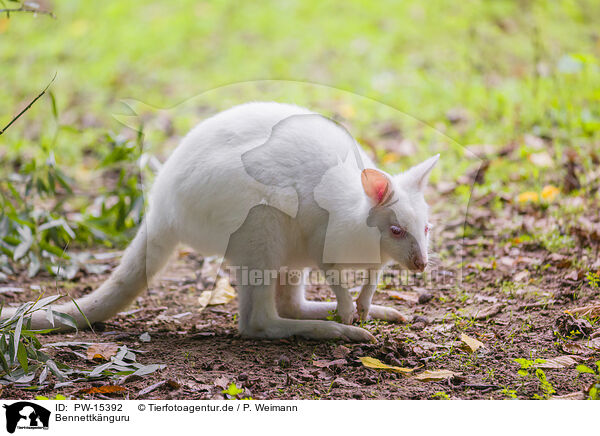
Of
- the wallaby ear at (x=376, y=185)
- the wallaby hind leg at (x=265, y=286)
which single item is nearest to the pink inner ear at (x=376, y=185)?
the wallaby ear at (x=376, y=185)

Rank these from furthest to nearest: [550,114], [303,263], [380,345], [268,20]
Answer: [268,20] → [550,114] → [303,263] → [380,345]

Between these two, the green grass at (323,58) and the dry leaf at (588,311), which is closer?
the dry leaf at (588,311)

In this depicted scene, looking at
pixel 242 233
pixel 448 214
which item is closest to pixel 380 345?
pixel 242 233

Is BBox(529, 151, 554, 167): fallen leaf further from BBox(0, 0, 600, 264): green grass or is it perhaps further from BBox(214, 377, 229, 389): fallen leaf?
BBox(214, 377, 229, 389): fallen leaf

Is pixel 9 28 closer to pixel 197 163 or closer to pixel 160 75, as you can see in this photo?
pixel 160 75

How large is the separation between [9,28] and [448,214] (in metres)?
6.52

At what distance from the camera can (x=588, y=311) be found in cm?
314

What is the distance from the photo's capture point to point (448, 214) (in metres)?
4.64

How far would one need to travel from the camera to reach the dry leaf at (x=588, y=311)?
3.11m

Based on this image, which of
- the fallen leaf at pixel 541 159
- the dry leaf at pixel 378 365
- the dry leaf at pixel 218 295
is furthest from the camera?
the fallen leaf at pixel 541 159

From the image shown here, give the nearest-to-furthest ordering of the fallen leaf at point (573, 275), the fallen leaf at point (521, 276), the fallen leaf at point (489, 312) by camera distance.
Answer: the fallen leaf at point (489, 312), the fallen leaf at point (573, 275), the fallen leaf at point (521, 276)

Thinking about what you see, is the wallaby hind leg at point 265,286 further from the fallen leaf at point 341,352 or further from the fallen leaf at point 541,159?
the fallen leaf at point 541,159

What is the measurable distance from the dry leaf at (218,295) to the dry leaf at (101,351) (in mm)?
760
